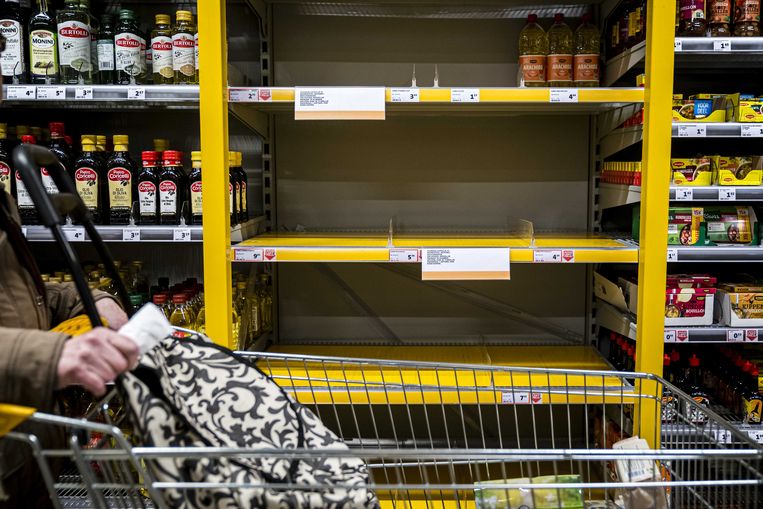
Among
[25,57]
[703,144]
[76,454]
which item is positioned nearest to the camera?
[76,454]

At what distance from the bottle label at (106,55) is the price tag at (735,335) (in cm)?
238

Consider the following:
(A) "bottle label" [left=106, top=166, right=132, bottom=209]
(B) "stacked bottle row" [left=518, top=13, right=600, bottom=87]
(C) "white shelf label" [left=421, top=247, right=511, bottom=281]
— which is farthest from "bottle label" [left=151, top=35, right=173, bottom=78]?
(B) "stacked bottle row" [left=518, top=13, right=600, bottom=87]

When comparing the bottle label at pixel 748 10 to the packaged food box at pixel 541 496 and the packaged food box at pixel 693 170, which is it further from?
the packaged food box at pixel 541 496

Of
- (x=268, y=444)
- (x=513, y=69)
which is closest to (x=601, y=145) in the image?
(x=513, y=69)

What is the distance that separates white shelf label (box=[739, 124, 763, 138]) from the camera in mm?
2311

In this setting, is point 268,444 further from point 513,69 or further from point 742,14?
point 742,14

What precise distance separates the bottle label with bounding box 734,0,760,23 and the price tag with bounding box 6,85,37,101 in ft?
8.19

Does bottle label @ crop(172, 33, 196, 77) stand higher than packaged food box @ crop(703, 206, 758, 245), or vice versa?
bottle label @ crop(172, 33, 196, 77)

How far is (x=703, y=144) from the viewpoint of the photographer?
2.85 m

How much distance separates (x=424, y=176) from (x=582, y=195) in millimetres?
662

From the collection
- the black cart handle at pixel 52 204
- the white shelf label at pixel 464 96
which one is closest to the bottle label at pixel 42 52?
the black cart handle at pixel 52 204

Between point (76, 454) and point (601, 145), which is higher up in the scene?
point (601, 145)

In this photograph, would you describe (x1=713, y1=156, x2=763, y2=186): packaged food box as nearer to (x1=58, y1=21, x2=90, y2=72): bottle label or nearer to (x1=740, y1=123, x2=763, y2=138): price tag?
(x1=740, y1=123, x2=763, y2=138): price tag

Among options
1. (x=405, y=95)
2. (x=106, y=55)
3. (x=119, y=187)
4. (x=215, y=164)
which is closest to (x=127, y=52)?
(x=106, y=55)
